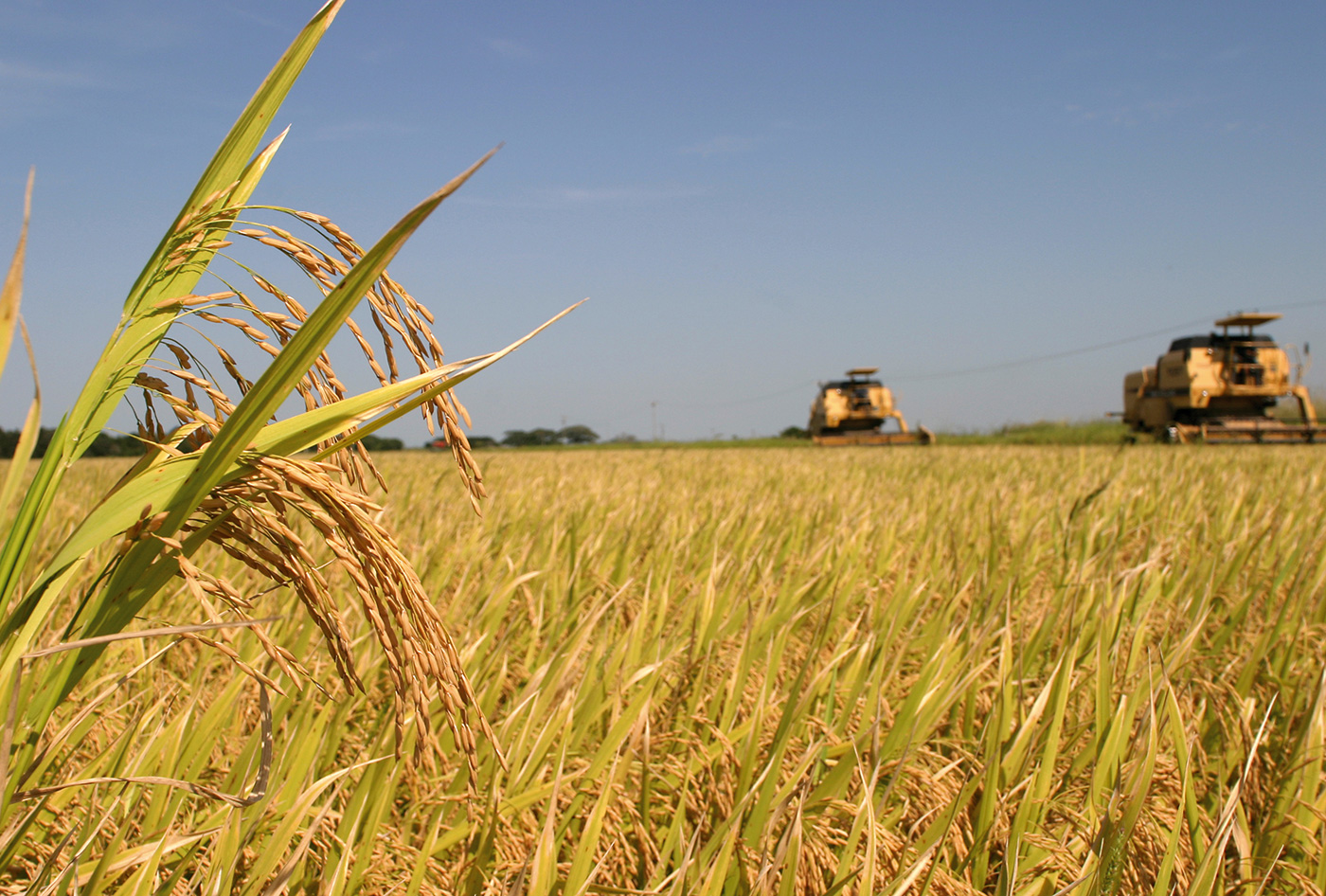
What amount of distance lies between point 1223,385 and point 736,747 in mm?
17980

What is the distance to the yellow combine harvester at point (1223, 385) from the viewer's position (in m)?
15.3

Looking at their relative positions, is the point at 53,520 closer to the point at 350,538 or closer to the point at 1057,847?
the point at 350,538

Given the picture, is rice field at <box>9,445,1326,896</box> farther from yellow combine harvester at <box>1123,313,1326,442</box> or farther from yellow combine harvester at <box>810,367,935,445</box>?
yellow combine harvester at <box>810,367,935,445</box>

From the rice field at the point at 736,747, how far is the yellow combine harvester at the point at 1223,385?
1535cm

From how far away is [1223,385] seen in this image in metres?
15.7

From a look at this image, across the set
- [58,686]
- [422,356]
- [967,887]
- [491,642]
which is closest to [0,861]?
[58,686]

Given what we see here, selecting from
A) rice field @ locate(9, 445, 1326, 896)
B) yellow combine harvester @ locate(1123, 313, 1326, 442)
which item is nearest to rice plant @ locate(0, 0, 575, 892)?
rice field @ locate(9, 445, 1326, 896)

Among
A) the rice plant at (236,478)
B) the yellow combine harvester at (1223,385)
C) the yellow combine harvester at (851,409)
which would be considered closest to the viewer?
the rice plant at (236,478)

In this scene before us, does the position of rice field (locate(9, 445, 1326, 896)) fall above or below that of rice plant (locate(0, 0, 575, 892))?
below

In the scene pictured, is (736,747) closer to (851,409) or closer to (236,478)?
(236,478)

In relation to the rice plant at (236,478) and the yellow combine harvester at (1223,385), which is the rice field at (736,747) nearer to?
the rice plant at (236,478)

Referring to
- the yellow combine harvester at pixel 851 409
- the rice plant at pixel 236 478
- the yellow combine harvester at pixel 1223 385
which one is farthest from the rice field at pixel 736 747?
the yellow combine harvester at pixel 851 409

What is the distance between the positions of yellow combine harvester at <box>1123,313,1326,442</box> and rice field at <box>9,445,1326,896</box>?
1535 centimetres

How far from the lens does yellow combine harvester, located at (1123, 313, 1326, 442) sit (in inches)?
602
